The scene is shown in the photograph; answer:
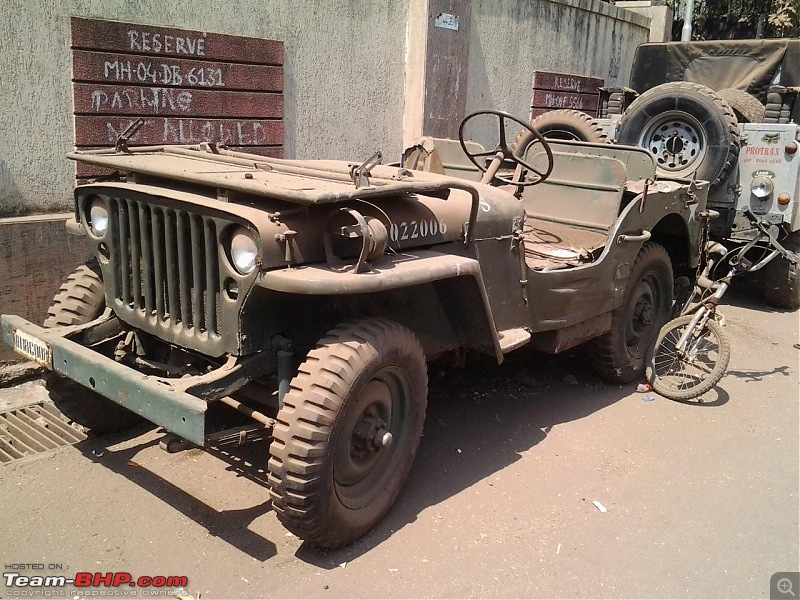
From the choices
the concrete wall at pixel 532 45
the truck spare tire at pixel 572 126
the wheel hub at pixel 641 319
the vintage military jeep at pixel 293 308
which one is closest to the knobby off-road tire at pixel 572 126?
the truck spare tire at pixel 572 126

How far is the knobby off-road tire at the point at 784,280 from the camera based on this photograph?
791 centimetres

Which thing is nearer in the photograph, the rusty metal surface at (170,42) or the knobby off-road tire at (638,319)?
the knobby off-road tire at (638,319)

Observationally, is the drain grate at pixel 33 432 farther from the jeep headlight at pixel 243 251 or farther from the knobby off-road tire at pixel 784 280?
the knobby off-road tire at pixel 784 280

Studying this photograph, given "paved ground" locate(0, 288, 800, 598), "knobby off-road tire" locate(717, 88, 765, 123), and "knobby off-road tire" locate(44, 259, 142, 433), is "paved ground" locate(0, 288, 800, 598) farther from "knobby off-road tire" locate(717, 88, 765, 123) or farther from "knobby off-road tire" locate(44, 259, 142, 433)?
"knobby off-road tire" locate(717, 88, 765, 123)

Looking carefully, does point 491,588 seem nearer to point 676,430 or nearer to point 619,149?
point 676,430

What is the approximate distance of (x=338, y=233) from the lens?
321cm

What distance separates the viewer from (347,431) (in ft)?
10.5

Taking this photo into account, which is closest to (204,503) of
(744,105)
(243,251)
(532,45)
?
(243,251)

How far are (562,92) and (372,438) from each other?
8561 millimetres

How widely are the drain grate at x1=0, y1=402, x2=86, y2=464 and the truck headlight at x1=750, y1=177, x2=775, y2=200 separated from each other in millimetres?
6551

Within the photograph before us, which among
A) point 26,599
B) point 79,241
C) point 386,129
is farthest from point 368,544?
point 386,129

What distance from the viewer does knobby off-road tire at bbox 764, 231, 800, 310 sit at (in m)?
7.91

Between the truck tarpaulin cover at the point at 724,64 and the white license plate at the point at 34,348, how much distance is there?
8598mm

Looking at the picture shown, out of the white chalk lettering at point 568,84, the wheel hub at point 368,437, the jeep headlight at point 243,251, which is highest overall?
the white chalk lettering at point 568,84
